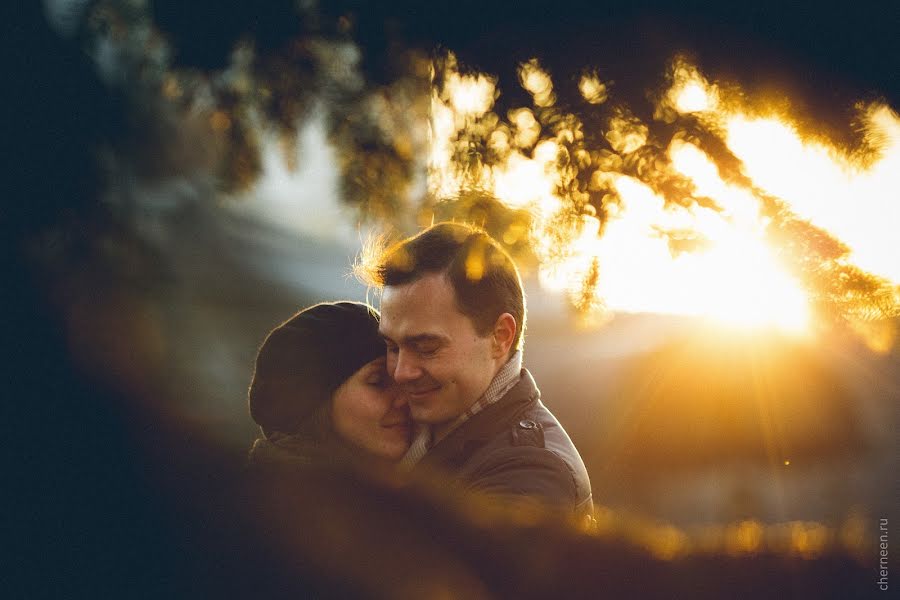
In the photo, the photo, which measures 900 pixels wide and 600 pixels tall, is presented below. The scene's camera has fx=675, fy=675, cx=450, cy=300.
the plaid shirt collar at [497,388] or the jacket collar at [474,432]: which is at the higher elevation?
the plaid shirt collar at [497,388]

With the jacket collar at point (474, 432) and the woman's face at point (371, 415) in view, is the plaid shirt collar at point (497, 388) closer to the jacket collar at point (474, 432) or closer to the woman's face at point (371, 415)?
the jacket collar at point (474, 432)

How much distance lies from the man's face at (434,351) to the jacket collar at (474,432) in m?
0.07

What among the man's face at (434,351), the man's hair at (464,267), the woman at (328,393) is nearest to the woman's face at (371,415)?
the woman at (328,393)

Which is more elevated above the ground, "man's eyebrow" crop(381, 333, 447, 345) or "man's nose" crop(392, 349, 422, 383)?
"man's eyebrow" crop(381, 333, 447, 345)

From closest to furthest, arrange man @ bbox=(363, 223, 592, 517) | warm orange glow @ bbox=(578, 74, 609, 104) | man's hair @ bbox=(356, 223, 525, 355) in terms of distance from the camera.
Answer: warm orange glow @ bbox=(578, 74, 609, 104) < man @ bbox=(363, 223, 592, 517) < man's hair @ bbox=(356, 223, 525, 355)

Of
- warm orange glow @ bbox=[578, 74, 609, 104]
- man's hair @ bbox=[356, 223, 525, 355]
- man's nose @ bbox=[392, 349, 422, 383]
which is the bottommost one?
man's nose @ bbox=[392, 349, 422, 383]

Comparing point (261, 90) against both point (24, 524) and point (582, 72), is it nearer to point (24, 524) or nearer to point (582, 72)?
point (582, 72)

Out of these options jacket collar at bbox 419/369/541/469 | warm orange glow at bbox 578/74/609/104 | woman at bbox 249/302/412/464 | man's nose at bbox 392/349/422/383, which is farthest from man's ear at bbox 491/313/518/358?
warm orange glow at bbox 578/74/609/104

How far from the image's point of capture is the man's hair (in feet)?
7.72

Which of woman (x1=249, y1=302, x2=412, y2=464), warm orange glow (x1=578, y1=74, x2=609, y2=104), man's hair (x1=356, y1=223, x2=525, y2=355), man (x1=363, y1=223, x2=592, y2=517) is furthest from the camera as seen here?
woman (x1=249, y1=302, x2=412, y2=464)

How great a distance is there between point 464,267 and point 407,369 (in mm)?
405

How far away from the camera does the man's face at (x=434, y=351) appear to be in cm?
229

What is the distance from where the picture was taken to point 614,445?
12.8m

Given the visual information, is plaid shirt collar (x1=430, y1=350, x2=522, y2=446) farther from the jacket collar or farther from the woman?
the woman
